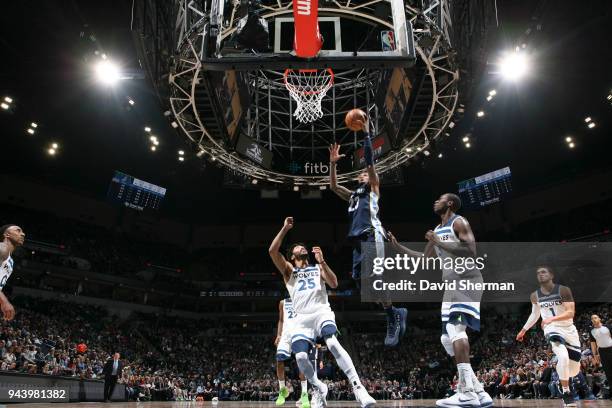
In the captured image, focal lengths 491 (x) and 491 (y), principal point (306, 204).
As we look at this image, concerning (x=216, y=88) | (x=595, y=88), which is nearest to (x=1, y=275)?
(x=216, y=88)

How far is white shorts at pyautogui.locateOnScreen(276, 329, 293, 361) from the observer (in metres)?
8.18

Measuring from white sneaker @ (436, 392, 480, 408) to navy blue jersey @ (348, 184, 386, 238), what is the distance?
2.13 m

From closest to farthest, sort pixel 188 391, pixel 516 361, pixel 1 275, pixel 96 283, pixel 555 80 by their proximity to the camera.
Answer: pixel 1 275
pixel 516 361
pixel 555 80
pixel 188 391
pixel 96 283

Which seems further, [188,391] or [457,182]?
[457,182]

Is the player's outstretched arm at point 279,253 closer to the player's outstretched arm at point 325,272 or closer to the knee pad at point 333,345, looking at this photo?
the player's outstretched arm at point 325,272

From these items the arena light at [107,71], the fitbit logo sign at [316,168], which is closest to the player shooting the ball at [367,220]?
the fitbit logo sign at [316,168]

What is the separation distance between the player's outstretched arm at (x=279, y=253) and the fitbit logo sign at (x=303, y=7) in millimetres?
4314

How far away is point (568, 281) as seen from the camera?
2514cm

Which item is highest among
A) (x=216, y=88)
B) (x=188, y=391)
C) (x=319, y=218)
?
(x=319, y=218)

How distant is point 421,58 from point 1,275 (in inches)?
401

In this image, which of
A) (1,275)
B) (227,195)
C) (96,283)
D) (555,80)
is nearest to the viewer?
(1,275)

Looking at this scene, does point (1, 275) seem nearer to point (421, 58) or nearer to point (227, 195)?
point (421, 58)

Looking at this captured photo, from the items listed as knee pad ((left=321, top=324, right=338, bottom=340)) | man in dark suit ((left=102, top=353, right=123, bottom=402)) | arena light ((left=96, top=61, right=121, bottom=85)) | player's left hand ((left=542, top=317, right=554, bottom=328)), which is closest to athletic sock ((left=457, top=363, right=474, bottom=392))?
knee pad ((left=321, top=324, right=338, bottom=340))

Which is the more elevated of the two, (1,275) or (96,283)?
(96,283)
